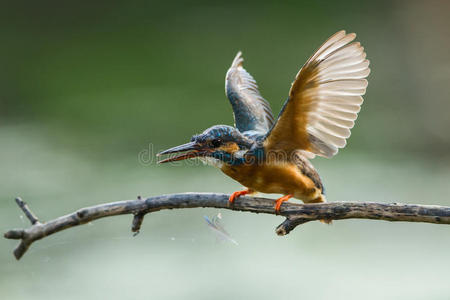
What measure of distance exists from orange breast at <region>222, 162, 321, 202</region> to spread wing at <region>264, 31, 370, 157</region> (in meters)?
0.09

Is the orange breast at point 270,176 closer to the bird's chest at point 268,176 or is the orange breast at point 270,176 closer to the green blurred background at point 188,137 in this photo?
the bird's chest at point 268,176

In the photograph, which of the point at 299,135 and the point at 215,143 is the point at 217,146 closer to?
the point at 215,143

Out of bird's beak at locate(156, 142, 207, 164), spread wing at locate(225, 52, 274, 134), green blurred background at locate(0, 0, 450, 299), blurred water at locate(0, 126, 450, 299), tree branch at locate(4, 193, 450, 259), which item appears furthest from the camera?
green blurred background at locate(0, 0, 450, 299)

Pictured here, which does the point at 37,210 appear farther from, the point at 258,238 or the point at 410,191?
the point at 410,191

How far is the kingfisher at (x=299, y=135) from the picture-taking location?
2211 millimetres

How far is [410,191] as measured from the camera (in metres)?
4.36

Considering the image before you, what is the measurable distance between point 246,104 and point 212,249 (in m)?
1.15

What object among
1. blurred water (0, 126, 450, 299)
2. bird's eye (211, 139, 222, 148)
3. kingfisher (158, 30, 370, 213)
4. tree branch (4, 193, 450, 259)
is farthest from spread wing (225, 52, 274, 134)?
blurred water (0, 126, 450, 299)

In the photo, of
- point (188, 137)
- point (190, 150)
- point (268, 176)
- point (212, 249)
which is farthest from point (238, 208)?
point (188, 137)

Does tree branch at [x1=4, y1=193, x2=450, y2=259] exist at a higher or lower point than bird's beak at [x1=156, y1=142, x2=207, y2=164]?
lower

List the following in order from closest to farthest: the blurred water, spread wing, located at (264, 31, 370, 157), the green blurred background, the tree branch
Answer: the tree branch
spread wing, located at (264, 31, 370, 157)
the blurred water
the green blurred background

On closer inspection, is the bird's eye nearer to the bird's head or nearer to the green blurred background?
the bird's head

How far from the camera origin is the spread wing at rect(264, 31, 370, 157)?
2.18 meters

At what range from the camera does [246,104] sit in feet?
9.38
